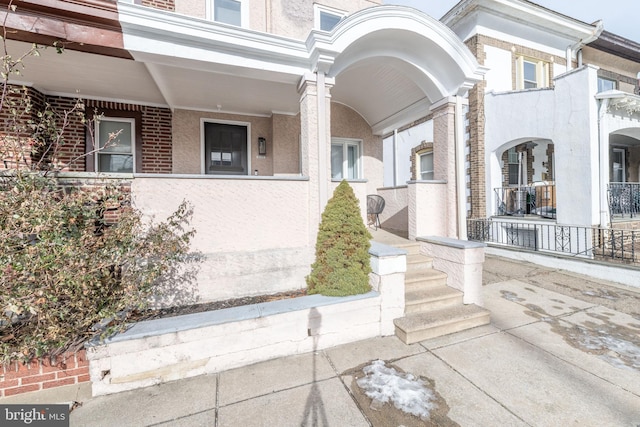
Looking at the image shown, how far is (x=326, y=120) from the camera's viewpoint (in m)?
4.22

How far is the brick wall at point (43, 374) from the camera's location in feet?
7.80

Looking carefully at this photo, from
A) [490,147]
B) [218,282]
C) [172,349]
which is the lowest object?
[172,349]

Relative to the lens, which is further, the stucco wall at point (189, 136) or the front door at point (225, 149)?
the front door at point (225, 149)

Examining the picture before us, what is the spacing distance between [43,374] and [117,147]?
4500mm

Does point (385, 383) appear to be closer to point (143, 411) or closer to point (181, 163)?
point (143, 411)

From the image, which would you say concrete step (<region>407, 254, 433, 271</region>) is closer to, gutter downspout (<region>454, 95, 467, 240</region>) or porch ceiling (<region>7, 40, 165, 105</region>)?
gutter downspout (<region>454, 95, 467, 240</region>)

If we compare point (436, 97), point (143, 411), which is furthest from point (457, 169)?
point (143, 411)

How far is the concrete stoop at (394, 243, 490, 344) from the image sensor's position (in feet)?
10.9

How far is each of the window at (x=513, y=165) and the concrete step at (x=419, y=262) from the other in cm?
736

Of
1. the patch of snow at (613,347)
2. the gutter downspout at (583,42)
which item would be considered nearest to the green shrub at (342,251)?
the patch of snow at (613,347)

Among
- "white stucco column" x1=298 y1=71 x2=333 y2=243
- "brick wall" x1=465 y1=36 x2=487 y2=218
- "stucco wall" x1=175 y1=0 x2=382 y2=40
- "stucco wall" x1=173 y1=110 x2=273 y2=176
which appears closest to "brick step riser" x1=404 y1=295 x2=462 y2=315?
"white stucco column" x1=298 y1=71 x2=333 y2=243

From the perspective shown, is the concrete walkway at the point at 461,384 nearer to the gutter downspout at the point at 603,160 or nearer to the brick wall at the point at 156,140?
the gutter downspout at the point at 603,160

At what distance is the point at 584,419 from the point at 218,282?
3988 mm

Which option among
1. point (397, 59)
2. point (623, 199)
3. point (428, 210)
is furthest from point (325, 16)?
point (623, 199)
